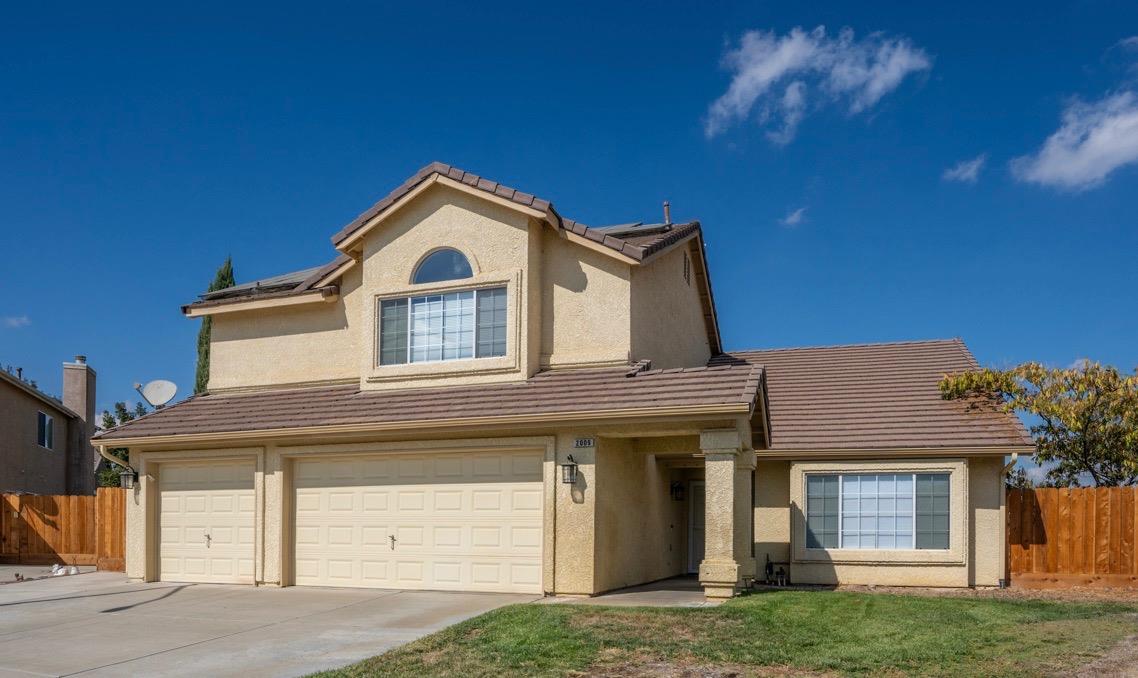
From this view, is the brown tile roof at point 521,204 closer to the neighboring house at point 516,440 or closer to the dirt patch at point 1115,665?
the neighboring house at point 516,440

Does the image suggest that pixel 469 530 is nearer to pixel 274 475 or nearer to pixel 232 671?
pixel 274 475

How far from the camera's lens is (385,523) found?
627 inches

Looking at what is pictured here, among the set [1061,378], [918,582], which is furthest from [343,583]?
[1061,378]

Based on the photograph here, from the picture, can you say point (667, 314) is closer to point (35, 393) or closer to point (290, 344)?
point (290, 344)

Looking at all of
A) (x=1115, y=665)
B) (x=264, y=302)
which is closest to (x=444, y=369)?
(x=264, y=302)

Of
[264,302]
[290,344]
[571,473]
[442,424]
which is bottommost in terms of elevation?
[571,473]

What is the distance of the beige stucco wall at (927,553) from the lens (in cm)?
1677

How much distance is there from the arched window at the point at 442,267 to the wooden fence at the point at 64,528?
9.45 meters

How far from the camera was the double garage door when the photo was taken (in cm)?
1500

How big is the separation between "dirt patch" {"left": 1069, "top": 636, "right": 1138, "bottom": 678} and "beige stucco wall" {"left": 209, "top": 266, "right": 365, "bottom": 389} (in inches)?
469

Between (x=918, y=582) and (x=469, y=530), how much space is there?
7584 mm

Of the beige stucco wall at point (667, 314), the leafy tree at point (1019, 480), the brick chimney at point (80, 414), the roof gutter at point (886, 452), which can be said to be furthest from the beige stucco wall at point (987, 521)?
the brick chimney at point (80, 414)

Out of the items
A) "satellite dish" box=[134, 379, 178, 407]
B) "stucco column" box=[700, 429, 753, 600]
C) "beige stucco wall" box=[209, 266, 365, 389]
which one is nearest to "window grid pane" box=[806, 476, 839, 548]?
"stucco column" box=[700, 429, 753, 600]

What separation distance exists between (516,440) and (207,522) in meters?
6.30
